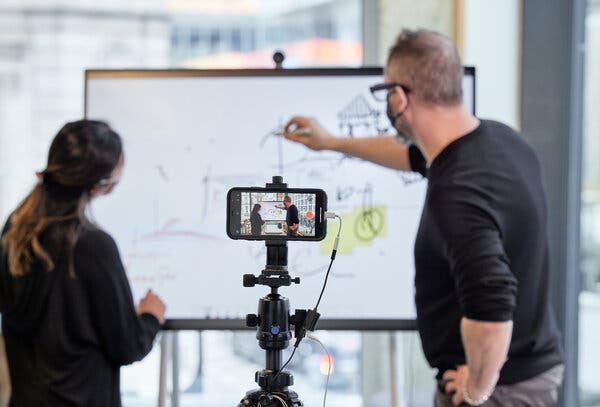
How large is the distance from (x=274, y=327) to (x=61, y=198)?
1.99 feet

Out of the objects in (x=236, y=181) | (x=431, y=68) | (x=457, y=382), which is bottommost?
(x=457, y=382)

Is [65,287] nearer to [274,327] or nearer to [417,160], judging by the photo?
[274,327]

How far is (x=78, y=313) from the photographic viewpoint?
5.38 feet

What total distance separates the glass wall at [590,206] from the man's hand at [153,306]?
1487 mm

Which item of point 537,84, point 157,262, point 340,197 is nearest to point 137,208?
point 157,262

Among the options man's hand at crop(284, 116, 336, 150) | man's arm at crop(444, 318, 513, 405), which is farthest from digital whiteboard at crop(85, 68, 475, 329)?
man's arm at crop(444, 318, 513, 405)

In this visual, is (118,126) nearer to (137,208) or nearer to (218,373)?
(137,208)

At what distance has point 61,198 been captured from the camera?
1.68 m

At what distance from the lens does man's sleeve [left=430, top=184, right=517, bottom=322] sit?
1.41 meters

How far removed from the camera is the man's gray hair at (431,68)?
5.18ft

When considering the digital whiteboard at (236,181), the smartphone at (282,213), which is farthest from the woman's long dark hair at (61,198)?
the digital whiteboard at (236,181)

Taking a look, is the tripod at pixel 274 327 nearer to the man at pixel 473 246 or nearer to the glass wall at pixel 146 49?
the man at pixel 473 246

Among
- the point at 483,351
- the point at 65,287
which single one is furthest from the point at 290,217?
the point at 65,287

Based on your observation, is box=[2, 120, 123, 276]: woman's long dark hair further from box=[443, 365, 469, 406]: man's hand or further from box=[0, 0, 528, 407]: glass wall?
box=[0, 0, 528, 407]: glass wall
